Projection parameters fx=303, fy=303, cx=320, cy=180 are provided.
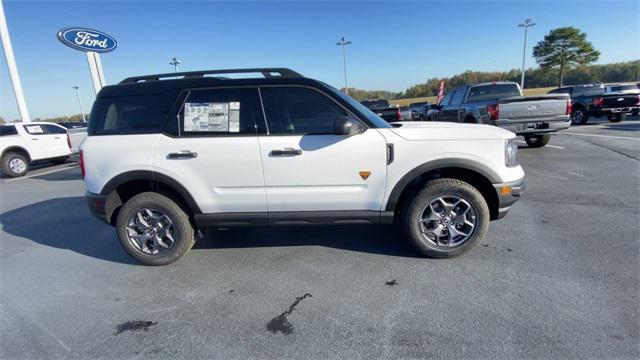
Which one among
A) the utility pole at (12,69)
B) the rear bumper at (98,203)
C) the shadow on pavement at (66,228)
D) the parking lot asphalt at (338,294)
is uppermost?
the utility pole at (12,69)

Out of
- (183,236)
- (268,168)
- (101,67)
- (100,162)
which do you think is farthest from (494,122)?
(101,67)

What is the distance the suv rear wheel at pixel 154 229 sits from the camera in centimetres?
320

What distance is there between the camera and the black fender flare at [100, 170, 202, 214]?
10.2 ft

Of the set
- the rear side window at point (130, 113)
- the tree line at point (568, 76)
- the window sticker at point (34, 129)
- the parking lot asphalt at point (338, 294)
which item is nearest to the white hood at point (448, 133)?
the parking lot asphalt at point (338, 294)

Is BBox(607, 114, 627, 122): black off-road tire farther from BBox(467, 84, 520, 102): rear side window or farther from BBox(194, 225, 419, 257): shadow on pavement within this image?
BBox(194, 225, 419, 257): shadow on pavement

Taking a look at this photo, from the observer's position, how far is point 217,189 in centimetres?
310

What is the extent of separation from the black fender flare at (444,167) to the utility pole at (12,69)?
18.4m

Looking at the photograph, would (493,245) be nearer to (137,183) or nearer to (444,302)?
(444,302)

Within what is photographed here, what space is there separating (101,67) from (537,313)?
15014mm

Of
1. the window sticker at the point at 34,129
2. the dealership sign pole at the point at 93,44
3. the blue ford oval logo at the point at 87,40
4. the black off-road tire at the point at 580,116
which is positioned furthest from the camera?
the black off-road tire at the point at 580,116

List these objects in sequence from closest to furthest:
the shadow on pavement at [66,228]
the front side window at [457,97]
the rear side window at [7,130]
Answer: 1. the shadow on pavement at [66,228]
2. the front side window at [457,97]
3. the rear side window at [7,130]

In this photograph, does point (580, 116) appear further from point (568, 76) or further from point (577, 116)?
point (568, 76)

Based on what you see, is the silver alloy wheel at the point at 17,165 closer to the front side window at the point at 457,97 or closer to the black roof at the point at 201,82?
the black roof at the point at 201,82

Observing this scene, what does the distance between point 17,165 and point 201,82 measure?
10856 mm
